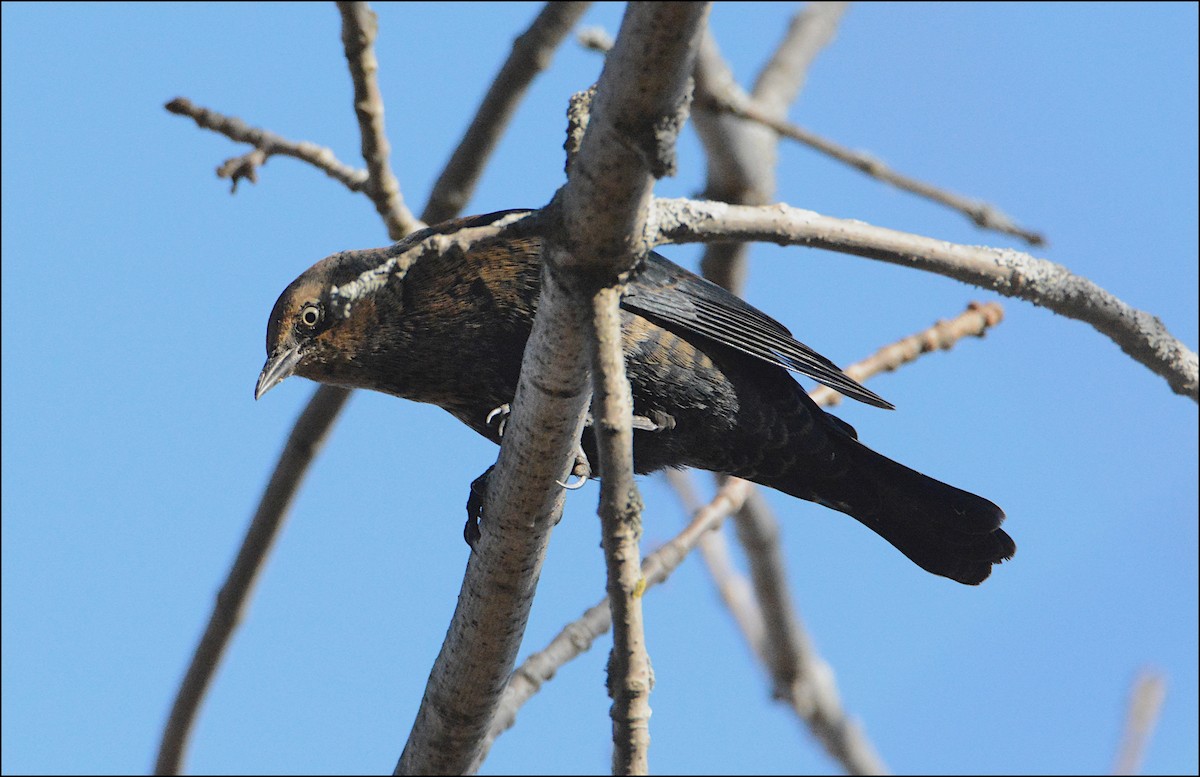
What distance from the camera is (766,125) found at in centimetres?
402

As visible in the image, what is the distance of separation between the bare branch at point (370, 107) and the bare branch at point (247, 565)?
0.69 m

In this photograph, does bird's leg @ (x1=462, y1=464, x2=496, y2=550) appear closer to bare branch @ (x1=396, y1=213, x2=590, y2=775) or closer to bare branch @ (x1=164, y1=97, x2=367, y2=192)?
bare branch @ (x1=396, y1=213, x2=590, y2=775)

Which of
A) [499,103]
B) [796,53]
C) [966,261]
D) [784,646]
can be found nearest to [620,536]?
[966,261]

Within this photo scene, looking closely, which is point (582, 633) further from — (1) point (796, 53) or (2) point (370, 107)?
(1) point (796, 53)

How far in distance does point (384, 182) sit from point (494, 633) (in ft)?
6.16

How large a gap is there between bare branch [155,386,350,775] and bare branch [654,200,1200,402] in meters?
2.13

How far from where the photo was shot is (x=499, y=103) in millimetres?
4613

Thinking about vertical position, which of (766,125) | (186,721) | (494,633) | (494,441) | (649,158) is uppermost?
(766,125)

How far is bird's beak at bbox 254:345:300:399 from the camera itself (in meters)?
3.89

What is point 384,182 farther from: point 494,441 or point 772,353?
point 772,353

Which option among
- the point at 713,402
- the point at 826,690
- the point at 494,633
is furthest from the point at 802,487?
the point at 826,690

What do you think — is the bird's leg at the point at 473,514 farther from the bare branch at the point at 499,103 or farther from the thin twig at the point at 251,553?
the bare branch at the point at 499,103

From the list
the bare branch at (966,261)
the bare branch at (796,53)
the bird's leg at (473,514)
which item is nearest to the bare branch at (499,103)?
the bird's leg at (473,514)

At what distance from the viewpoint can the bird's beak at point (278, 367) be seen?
3887 mm
